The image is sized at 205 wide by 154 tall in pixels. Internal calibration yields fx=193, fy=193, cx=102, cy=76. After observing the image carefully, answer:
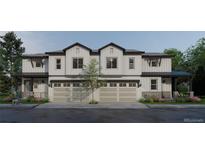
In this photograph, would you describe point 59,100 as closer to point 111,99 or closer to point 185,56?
point 111,99

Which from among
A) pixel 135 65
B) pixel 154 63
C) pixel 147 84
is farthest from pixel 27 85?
pixel 154 63

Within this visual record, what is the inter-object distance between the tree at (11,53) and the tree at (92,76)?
21.2 m

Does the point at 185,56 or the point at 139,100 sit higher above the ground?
the point at 185,56

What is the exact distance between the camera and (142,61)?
987 inches

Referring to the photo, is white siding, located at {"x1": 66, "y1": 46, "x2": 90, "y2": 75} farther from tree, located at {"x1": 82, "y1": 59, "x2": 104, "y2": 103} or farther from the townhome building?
tree, located at {"x1": 82, "y1": 59, "x2": 104, "y2": 103}

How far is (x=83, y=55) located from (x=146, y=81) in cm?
852

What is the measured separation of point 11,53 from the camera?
40875 millimetres

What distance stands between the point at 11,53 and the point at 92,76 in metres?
26.8

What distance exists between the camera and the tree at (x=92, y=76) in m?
21.8

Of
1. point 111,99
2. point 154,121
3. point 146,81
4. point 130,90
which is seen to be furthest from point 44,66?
point 154,121

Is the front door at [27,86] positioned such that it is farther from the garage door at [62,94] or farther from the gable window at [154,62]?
the gable window at [154,62]

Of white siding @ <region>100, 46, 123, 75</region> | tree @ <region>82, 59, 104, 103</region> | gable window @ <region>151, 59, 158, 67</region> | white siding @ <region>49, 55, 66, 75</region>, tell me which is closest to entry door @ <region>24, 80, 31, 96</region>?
white siding @ <region>49, 55, 66, 75</region>

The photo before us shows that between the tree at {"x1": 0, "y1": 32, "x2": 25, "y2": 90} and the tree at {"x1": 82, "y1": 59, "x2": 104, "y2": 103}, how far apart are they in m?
21.2

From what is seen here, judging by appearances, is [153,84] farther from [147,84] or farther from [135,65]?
[135,65]
